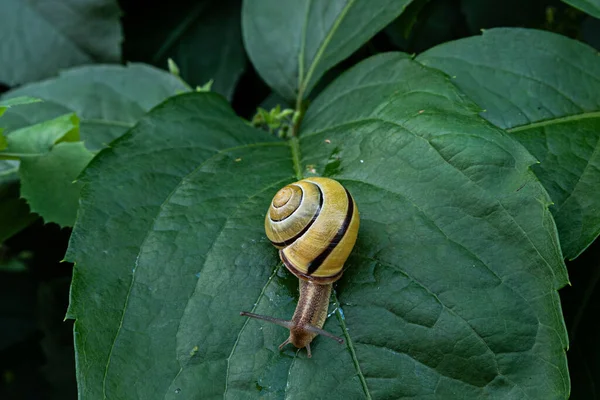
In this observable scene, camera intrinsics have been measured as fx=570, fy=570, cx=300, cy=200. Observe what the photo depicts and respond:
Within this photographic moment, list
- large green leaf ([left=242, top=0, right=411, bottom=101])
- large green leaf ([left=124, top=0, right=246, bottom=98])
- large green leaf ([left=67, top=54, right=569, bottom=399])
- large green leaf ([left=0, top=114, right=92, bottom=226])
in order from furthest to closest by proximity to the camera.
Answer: large green leaf ([left=124, top=0, right=246, bottom=98]) < large green leaf ([left=242, top=0, right=411, bottom=101]) < large green leaf ([left=0, top=114, right=92, bottom=226]) < large green leaf ([left=67, top=54, right=569, bottom=399])

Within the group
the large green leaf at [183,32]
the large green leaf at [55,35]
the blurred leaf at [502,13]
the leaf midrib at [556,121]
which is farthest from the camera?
the large green leaf at [183,32]

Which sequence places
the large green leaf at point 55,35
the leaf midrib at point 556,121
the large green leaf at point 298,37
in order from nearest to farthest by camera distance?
the leaf midrib at point 556,121, the large green leaf at point 298,37, the large green leaf at point 55,35

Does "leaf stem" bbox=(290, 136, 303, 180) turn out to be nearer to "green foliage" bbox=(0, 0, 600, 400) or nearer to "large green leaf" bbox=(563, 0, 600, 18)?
"green foliage" bbox=(0, 0, 600, 400)

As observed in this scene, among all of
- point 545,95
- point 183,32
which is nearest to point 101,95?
point 183,32

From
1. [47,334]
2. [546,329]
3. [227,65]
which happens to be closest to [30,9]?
[227,65]

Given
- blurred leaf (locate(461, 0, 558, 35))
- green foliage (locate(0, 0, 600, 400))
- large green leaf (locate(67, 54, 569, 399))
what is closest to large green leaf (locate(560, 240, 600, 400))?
green foliage (locate(0, 0, 600, 400))

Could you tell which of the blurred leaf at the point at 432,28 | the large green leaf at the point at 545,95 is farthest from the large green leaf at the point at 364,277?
the blurred leaf at the point at 432,28

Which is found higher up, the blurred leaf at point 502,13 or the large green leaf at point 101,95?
the blurred leaf at point 502,13

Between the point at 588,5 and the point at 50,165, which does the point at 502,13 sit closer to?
the point at 588,5

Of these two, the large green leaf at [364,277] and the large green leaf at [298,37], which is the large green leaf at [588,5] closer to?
the large green leaf at [364,277]
